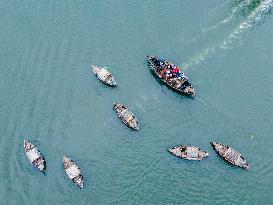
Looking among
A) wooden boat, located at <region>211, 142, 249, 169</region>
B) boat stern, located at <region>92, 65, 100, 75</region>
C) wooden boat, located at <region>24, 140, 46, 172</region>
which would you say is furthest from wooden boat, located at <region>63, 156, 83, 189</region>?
wooden boat, located at <region>211, 142, 249, 169</region>

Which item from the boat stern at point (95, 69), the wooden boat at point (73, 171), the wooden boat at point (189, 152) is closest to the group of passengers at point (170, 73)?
the boat stern at point (95, 69)

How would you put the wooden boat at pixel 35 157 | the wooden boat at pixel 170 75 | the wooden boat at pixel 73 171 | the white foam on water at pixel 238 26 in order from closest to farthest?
the wooden boat at pixel 73 171
the wooden boat at pixel 35 157
the wooden boat at pixel 170 75
the white foam on water at pixel 238 26

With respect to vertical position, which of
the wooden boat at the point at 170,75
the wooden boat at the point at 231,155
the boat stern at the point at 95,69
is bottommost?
the wooden boat at the point at 231,155

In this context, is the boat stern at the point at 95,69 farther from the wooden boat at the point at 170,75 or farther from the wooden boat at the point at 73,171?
the wooden boat at the point at 73,171

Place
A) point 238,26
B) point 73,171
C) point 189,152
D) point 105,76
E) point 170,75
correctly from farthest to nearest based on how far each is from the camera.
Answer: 1. point 238,26
2. point 170,75
3. point 105,76
4. point 189,152
5. point 73,171

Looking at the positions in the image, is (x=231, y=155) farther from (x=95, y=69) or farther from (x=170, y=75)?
(x=95, y=69)

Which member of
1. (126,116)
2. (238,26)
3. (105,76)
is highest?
(238,26)

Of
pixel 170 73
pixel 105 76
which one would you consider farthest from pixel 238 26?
pixel 105 76
